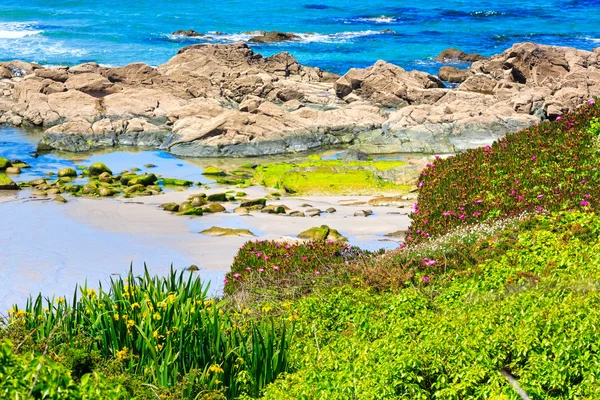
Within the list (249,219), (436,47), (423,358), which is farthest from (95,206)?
(436,47)

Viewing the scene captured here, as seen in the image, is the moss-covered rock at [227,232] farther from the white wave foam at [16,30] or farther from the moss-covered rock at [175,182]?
the white wave foam at [16,30]

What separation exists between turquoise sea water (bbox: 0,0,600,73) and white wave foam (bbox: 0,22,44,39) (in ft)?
0.27

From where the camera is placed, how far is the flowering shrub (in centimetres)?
1479

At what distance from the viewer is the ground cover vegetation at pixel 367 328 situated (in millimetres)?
7371

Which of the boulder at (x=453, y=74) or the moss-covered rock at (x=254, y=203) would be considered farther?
the boulder at (x=453, y=74)

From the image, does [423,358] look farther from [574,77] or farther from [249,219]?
[574,77]

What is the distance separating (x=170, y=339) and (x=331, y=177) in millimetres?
20553

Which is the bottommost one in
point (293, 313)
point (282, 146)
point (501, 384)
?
point (282, 146)

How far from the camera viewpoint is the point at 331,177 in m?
28.6

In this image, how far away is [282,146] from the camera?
3425 cm

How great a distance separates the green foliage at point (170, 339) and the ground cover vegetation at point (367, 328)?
2cm

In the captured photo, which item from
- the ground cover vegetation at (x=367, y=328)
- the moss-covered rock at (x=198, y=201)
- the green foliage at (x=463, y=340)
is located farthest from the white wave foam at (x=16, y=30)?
the green foliage at (x=463, y=340)

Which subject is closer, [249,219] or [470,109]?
[249,219]

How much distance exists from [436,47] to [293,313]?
179 ft
